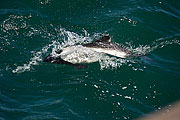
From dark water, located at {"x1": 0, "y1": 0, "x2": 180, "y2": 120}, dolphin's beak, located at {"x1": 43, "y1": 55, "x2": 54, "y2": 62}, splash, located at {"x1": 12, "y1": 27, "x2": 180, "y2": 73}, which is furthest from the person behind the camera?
splash, located at {"x1": 12, "y1": 27, "x2": 180, "y2": 73}

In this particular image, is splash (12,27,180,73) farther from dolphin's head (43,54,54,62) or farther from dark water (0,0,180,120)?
dolphin's head (43,54,54,62)

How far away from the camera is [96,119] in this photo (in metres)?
6.04

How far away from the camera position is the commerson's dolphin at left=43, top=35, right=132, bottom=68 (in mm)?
7850

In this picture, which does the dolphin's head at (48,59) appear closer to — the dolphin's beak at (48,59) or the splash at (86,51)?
the dolphin's beak at (48,59)

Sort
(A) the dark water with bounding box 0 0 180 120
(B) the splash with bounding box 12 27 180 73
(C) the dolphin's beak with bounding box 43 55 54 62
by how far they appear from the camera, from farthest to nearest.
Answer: (B) the splash with bounding box 12 27 180 73
(C) the dolphin's beak with bounding box 43 55 54 62
(A) the dark water with bounding box 0 0 180 120

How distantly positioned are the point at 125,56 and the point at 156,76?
3.73 feet

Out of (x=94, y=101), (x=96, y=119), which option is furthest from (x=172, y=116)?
(x=94, y=101)

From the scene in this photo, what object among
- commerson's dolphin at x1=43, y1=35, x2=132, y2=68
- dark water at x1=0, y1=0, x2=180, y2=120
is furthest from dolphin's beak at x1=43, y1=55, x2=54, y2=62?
dark water at x1=0, y1=0, x2=180, y2=120

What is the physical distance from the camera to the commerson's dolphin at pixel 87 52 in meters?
7.85

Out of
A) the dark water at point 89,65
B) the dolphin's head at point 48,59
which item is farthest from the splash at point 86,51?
the dolphin's head at point 48,59

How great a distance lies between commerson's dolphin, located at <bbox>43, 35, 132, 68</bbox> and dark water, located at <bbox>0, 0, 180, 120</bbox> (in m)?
0.21

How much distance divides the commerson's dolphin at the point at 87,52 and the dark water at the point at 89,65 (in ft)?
0.70

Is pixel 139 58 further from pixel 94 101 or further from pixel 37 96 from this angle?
pixel 37 96

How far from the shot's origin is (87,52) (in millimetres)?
8094
